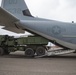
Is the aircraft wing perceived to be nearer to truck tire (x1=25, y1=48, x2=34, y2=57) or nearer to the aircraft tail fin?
the aircraft tail fin

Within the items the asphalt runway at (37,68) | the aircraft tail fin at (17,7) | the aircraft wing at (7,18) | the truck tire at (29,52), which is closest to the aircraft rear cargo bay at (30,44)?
the truck tire at (29,52)

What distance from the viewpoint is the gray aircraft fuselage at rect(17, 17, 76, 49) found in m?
17.1

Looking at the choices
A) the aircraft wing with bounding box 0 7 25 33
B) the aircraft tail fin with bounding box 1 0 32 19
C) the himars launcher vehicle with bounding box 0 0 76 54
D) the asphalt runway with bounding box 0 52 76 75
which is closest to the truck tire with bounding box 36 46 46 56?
the himars launcher vehicle with bounding box 0 0 76 54

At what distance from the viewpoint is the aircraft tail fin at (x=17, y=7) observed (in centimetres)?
1935

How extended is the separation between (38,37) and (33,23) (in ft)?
4.23

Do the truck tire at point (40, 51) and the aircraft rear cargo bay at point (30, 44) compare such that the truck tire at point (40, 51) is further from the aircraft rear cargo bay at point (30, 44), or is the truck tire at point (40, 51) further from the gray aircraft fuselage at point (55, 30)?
the gray aircraft fuselage at point (55, 30)

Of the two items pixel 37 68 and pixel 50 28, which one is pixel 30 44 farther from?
pixel 37 68

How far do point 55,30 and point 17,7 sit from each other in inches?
182

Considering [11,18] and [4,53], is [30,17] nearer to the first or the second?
[11,18]

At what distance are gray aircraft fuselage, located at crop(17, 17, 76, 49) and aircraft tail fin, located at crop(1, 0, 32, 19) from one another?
1.60 meters

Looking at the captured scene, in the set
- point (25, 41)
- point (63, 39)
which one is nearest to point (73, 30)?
point (63, 39)

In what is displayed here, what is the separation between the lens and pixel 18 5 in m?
19.6

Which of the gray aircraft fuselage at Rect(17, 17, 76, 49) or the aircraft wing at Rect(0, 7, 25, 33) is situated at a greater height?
the aircraft wing at Rect(0, 7, 25, 33)

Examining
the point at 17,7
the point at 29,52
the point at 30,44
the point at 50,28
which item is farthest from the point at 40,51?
the point at 17,7
